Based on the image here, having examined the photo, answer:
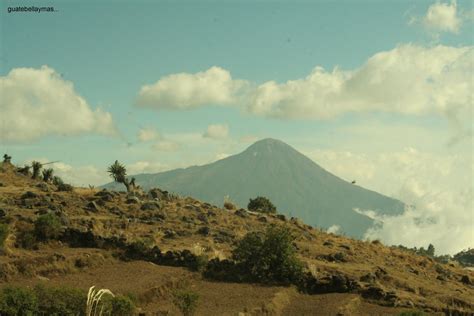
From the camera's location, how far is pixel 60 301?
717 inches

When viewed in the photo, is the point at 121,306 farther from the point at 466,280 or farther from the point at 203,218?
the point at 466,280

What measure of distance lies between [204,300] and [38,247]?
11.0 meters

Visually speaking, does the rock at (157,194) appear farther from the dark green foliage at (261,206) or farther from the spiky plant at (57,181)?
the dark green foliage at (261,206)

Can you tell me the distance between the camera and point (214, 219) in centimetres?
4106

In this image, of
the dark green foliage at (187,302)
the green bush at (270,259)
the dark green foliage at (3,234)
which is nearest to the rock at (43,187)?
the dark green foliage at (3,234)

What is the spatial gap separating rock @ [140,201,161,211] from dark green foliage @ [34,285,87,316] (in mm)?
21237

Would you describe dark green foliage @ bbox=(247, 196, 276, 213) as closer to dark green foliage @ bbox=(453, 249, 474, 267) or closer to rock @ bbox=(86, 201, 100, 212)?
→ rock @ bbox=(86, 201, 100, 212)

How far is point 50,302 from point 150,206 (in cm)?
2223

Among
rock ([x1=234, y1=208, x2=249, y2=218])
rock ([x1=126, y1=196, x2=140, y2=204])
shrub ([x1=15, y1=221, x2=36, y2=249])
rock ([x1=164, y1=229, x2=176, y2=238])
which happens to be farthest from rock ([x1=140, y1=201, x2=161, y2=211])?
shrub ([x1=15, y1=221, x2=36, y2=249])

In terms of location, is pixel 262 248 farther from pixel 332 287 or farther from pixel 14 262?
pixel 14 262

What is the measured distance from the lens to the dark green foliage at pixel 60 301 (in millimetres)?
18094

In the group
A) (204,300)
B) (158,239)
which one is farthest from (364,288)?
(158,239)

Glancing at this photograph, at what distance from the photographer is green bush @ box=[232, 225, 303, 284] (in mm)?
27438

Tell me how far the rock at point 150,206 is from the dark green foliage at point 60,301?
21.2 metres
